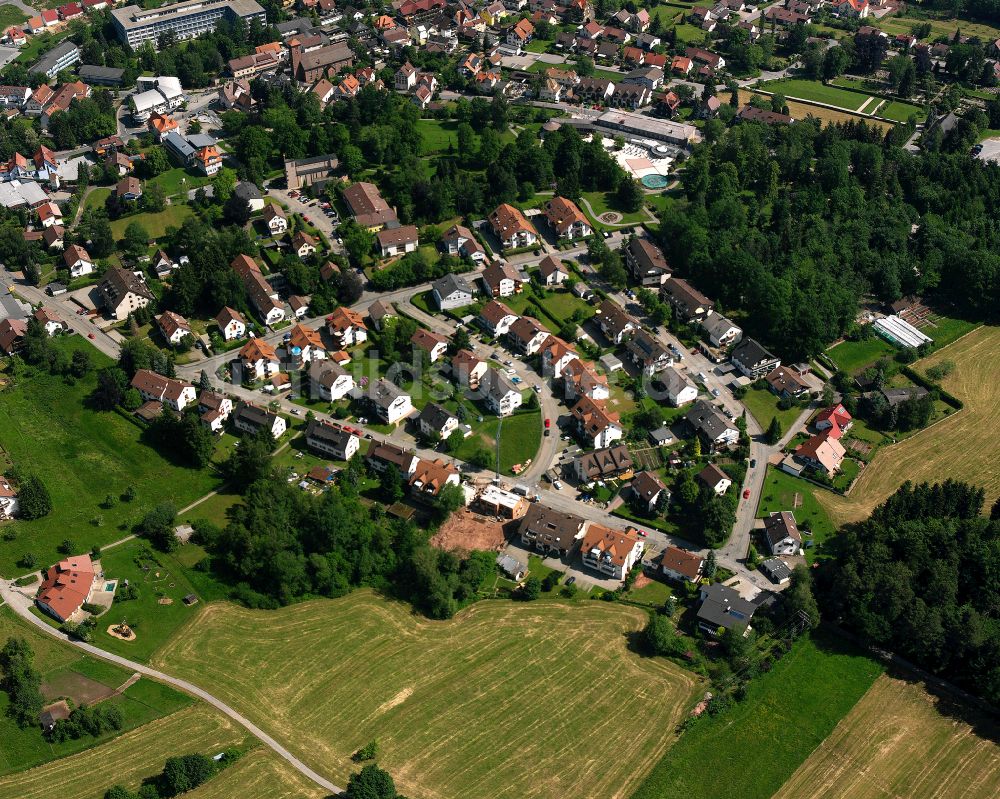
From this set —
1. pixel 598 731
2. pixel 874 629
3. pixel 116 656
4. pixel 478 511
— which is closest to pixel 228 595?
pixel 116 656

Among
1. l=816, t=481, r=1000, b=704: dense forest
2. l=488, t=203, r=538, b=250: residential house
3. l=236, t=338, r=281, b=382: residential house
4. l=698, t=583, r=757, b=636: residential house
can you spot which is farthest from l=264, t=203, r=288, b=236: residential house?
l=816, t=481, r=1000, b=704: dense forest

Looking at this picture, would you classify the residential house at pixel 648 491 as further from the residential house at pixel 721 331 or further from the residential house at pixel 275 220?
the residential house at pixel 275 220

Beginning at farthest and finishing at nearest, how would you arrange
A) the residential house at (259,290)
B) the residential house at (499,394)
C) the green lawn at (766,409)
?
the residential house at (259,290) → the green lawn at (766,409) → the residential house at (499,394)

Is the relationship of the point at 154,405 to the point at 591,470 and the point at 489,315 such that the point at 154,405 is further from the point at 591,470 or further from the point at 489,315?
the point at 591,470

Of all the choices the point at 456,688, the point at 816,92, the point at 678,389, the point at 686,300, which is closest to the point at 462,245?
the point at 686,300

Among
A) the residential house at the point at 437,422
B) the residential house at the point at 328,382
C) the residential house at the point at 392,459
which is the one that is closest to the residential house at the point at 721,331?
the residential house at the point at 437,422

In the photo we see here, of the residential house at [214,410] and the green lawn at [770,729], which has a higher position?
the residential house at [214,410]
